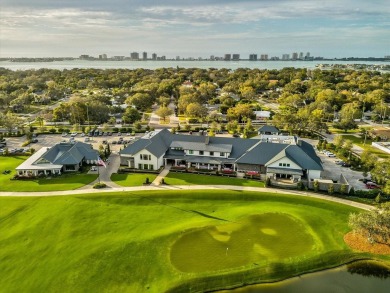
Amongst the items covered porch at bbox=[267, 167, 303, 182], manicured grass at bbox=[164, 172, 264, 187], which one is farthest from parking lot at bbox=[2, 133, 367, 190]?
manicured grass at bbox=[164, 172, 264, 187]

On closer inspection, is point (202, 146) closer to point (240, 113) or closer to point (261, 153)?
point (261, 153)

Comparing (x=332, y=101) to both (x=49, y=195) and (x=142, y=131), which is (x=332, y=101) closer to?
(x=142, y=131)

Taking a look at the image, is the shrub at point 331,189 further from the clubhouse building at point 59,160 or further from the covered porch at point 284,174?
the clubhouse building at point 59,160

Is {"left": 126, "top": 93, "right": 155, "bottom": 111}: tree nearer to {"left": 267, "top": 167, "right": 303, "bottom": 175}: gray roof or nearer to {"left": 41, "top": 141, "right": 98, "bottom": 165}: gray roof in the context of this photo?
{"left": 41, "top": 141, "right": 98, "bottom": 165}: gray roof

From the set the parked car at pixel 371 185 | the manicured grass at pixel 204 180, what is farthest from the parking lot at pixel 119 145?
the manicured grass at pixel 204 180

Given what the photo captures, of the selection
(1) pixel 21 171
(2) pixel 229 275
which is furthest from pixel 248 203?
(1) pixel 21 171

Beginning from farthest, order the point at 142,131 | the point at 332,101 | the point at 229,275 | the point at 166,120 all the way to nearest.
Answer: the point at 332,101
the point at 166,120
the point at 142,131
the point at 229,275
